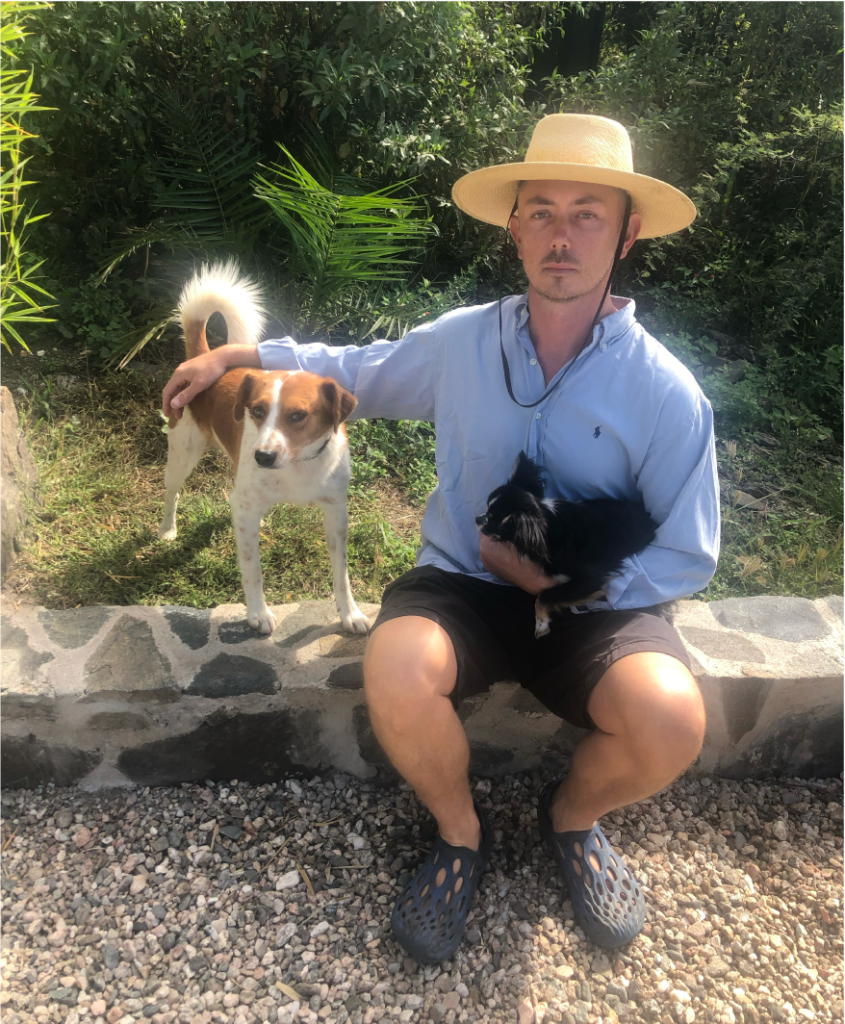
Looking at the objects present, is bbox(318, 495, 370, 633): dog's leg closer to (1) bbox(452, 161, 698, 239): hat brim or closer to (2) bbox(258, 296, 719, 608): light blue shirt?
(2) bbox(258, 296, 719, 608): light blue shirt

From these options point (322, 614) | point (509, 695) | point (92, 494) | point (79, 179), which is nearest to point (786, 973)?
point (509, 695)

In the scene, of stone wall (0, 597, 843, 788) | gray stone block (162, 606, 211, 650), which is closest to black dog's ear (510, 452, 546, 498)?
stone wall (0, 597, 843, 788)

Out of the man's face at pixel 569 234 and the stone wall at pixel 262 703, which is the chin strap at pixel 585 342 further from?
the stone wall at pixel 262 703

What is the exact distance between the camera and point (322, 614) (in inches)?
96.8

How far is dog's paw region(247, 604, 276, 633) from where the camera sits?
2.31 metres

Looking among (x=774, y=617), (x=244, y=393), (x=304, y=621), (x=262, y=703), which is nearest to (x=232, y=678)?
(x=262, y=703)

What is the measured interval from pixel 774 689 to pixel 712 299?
321cm

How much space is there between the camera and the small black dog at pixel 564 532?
1.75 meters

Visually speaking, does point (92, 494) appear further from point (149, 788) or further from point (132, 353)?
point (149, 788)

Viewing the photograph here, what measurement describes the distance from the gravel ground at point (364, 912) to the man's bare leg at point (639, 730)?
394mm

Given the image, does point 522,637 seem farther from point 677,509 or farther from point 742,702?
point 742,702

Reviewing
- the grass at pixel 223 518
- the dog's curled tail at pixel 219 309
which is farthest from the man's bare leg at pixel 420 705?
the dog's curled tail at pixel 219 309

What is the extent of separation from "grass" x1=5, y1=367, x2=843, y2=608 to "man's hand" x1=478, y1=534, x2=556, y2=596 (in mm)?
983

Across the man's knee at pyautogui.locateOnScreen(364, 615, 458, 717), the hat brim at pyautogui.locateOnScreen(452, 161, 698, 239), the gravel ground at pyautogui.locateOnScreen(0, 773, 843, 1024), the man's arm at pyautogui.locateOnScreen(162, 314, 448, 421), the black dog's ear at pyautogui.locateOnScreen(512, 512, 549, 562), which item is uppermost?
the hat brim at pyautogui.locateOnScreen(452, 161, 698, 239)
